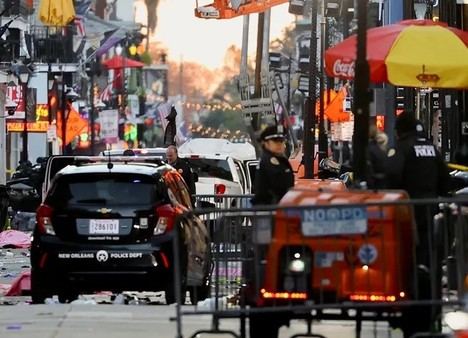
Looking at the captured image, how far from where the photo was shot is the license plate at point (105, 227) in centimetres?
1502

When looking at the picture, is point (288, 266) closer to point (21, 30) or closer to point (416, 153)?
point (416, 153)

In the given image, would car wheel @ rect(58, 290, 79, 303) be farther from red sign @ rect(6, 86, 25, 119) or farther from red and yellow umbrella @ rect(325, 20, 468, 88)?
red sign @ rect(6, 86, 25, 119)

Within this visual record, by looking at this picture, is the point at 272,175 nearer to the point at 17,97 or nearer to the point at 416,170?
the point at 416,170

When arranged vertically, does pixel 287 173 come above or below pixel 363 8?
below

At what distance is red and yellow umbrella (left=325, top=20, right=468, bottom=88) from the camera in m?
14.3

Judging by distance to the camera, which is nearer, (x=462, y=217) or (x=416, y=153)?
(x=462, y=217)

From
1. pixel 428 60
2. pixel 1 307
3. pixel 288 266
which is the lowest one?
pixel 1 307

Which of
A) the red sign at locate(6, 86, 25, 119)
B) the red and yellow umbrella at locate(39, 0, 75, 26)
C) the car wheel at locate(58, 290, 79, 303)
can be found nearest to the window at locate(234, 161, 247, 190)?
the car wheel at locate(58, 290, 79, 303)

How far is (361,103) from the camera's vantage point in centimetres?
1260

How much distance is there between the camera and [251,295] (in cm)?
1048

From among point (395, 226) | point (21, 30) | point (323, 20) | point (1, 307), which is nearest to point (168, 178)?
point (1, 307)

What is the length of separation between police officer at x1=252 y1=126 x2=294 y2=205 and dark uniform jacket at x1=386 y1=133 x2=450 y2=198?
88 centimetres

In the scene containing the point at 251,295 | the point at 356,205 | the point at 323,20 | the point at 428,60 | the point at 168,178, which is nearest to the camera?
the point at 356,205

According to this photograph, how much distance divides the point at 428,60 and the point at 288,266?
4751 mm
